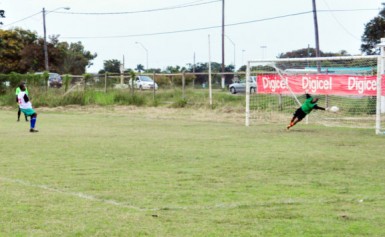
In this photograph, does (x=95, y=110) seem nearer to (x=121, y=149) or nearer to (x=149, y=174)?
(x=121, y=149)

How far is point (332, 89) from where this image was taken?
23.3m

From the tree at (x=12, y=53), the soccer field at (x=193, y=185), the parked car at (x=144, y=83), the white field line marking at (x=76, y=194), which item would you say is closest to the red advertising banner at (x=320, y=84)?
the soccer field at (x=193, y=185)

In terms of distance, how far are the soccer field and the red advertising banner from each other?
2353 mm

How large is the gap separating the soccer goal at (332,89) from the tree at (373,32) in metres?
40.4

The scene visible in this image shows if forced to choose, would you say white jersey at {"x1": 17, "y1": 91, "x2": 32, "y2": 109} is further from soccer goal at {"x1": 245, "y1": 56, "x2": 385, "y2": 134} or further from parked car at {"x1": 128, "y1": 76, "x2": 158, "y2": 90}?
parked car at {"x1": 128, "y1": 76, "x2": 158, "y2": 90}

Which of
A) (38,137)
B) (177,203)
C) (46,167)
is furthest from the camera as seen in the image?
(38,137)

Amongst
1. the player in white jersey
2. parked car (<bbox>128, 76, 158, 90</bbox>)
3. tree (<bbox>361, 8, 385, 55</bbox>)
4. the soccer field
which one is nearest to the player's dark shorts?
the soccer field

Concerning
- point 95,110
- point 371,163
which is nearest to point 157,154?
point 371,163

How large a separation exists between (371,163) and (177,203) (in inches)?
226

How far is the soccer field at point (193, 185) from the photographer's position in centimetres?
796

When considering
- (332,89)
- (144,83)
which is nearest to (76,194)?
(332,89)

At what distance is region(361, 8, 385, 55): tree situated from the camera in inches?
2618

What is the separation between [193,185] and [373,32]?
6010 centimetres

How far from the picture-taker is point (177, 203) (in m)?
9.29
